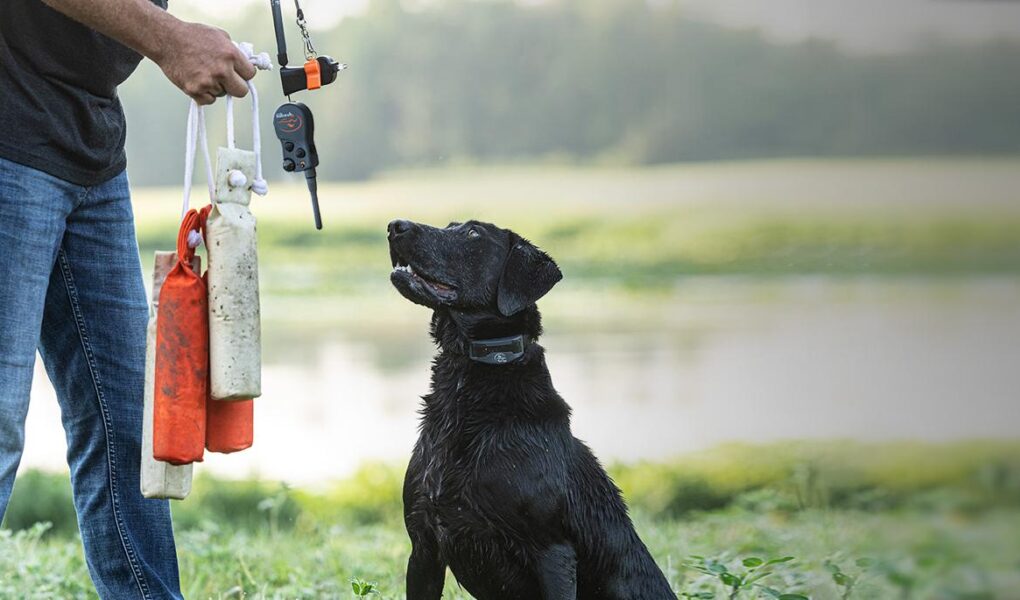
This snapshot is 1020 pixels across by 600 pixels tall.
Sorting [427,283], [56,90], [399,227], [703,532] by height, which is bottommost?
[703,532]

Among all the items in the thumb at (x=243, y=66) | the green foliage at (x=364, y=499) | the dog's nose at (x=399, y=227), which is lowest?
the green foliage at (x=364, y=499)

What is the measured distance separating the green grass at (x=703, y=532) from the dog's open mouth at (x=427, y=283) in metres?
0.99

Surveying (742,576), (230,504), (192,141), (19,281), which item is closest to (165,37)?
(192,141)

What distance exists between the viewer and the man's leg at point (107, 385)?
8.16 ft

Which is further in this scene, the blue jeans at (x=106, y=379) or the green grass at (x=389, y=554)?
the green grass at (x=389, y=554)

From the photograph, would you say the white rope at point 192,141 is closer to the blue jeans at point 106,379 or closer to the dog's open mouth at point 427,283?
the blue jeans at point 106,379

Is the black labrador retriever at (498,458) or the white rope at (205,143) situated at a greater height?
the white rope at (205,143)

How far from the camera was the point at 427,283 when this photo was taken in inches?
97.9

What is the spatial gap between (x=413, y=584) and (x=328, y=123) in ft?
12.0

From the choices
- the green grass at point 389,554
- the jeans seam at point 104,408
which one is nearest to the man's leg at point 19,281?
the jeans seam at point 104,408

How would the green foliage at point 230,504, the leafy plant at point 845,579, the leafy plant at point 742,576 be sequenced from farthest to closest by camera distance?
the green foliage at point 230,504 < the leafy plant at point 845,579 < the leafy plant at point 742,576

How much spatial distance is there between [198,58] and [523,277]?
864 mm

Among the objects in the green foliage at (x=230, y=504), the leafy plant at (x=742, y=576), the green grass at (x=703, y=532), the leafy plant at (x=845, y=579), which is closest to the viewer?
the green grass at (x=703, y=532)

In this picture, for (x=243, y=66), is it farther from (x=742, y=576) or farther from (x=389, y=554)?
(x=389, y=554)
